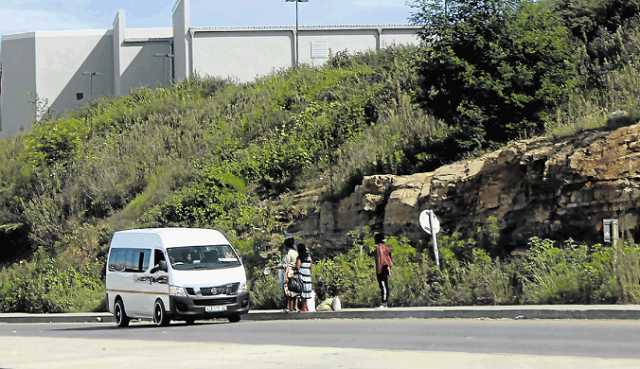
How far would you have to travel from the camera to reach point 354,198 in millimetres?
25234

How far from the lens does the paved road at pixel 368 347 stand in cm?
994

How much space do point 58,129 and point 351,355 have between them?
122 feet

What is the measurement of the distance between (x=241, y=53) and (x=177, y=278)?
38.0m

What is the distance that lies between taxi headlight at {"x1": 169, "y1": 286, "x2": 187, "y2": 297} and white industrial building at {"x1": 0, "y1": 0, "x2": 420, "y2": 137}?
34120 millimetres

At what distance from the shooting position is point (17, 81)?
2488 inches

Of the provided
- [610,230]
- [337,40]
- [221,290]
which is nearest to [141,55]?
[337,40]

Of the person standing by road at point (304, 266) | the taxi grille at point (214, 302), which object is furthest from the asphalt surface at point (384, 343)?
the person standing by road at point (304, 266)

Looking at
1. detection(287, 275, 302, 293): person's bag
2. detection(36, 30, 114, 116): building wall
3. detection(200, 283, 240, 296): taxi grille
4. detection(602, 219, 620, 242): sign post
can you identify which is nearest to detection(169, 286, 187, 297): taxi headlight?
detection(200, 283, 240, 296): taxi grille

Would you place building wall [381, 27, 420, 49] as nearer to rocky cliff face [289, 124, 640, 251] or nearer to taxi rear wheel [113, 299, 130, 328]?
rocky cliff face [289, 124, 640, 251]

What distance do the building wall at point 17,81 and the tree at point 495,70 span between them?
43.8 meters

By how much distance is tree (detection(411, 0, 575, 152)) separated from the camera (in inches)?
950

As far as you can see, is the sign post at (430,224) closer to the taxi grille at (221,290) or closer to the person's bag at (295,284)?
the person's bag at (295,284)

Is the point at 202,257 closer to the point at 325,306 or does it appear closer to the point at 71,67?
the point at 325,306

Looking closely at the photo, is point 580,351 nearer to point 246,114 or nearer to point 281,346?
point 281,346
